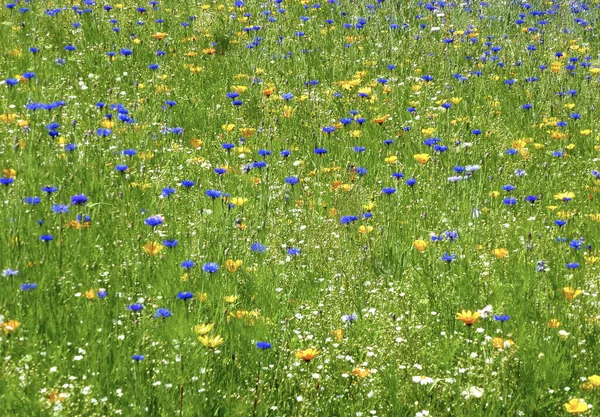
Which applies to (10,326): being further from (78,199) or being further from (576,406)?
(576,406)

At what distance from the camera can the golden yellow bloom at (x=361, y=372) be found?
260cm

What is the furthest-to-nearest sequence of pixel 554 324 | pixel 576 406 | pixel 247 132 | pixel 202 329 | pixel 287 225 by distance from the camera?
pixel 247 132
pixel 287 225
pixel 554 324
pixel 202 329
pixel 576 406

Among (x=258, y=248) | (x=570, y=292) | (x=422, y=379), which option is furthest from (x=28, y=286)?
(x=570, y=292)

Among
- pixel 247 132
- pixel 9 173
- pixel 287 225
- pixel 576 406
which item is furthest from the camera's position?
pixel 247 132

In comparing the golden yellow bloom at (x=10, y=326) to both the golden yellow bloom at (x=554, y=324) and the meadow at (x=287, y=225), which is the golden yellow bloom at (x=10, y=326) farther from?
the golden yellow bloom at (x=554, y=324)

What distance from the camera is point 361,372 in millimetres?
2607

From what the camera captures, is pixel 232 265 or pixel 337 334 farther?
pixel 232 265

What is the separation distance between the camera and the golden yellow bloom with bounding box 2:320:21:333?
2.39 metres

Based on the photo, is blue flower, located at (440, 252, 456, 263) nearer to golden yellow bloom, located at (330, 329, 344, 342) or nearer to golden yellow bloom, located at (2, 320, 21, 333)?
golden yellow bloom, located at (330, 329, 344, 342)

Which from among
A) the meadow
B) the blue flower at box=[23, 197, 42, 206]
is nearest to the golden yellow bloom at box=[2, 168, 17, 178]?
the meadow

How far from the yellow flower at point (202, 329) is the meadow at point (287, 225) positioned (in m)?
0.02

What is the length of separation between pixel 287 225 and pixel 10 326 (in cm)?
168

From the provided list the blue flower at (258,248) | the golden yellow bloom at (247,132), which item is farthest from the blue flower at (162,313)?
the golden yellow bloom at (247,132)

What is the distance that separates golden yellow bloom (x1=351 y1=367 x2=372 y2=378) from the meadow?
36 millimetres
